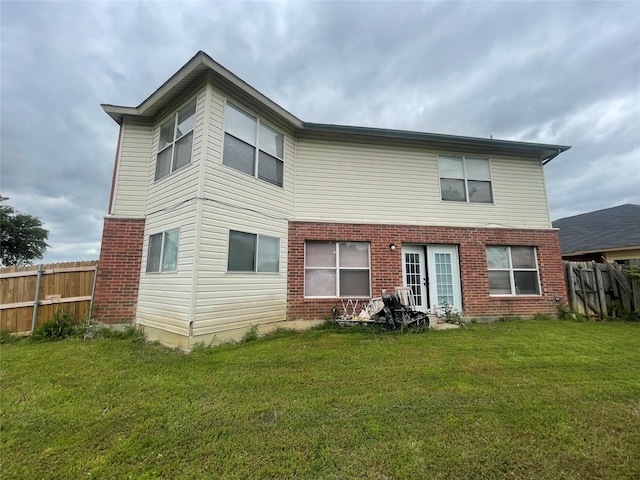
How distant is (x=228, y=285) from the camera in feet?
19.5

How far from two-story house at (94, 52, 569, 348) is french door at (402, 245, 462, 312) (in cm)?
4

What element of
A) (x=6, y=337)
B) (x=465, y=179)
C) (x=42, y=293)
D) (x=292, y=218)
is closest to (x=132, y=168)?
(x=42, y=293)

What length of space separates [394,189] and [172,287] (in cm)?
676

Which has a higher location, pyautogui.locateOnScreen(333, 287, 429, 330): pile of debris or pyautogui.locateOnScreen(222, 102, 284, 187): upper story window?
pyautogui.locateOnScreen(222, 102, 284, 187): upper story window

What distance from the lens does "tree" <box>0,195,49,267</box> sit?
74.8 ft

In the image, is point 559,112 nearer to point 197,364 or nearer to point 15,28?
point 197,364

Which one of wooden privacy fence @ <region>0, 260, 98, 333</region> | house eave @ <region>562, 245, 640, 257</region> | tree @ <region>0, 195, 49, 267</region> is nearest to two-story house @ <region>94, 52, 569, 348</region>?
wooden privacy fence @ <region>0, 260, 98, 333</region>

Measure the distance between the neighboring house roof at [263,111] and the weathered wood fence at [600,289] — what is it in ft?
13.2

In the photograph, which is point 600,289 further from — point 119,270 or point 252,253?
point 119,270

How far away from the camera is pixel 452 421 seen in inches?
106

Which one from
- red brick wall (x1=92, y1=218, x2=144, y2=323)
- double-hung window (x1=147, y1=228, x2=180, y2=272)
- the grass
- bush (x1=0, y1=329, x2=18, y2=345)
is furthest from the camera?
red brick wall (x1=92, y1=218, x2=144, y2=323)

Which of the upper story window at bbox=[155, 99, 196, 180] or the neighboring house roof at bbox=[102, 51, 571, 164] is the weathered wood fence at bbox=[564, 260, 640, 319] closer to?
the neighboring house roof at bbox=[102, 51, 571, 164]

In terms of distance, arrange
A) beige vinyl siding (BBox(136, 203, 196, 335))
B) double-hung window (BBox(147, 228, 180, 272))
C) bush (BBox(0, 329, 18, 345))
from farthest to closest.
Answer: double-hung window (BBox(147, 228, 180, 272))
bush (BBox(0, 329, 18, 345))
beige vinyl siding (BBox(136, 203, 196, 335))

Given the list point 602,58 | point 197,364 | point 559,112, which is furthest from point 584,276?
point 559,112
